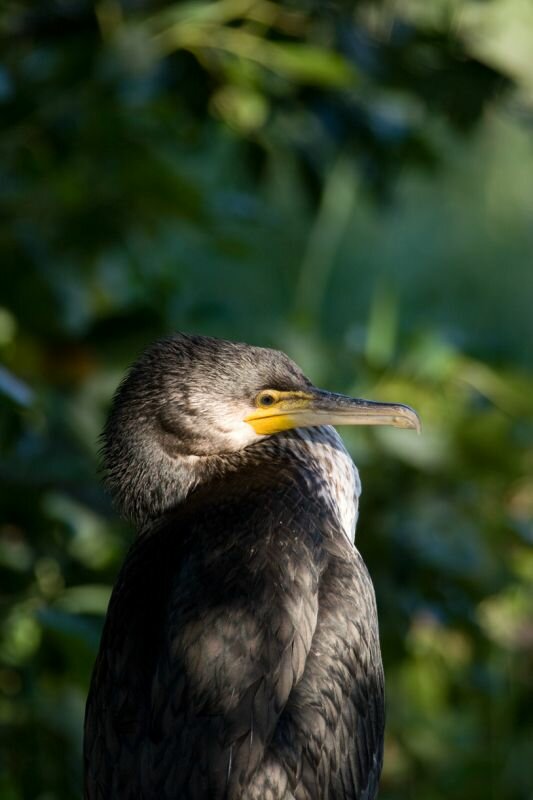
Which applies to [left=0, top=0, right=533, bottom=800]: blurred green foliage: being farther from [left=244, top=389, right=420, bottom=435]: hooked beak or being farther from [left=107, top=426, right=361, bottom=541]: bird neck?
[left=244, top=389, right=420, bottom=435]: hooked beak

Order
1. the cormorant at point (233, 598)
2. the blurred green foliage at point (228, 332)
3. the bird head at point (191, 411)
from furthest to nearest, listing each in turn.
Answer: the blurred green foliage at point (228, 332), the bird head at point (191, 411), the cormorant at point (233, 598)

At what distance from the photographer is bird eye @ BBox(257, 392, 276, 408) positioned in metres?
2.83

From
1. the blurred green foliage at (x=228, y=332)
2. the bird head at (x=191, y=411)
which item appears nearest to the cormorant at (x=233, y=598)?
the bird head at (x=191, y=411)

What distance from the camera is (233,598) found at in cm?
244

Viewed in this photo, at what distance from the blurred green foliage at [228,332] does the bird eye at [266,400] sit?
2.20ft

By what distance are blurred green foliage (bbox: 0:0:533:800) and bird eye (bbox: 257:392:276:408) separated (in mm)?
671

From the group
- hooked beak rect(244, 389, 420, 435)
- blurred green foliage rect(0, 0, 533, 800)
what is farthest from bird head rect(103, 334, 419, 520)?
blurred green foliage rect(0, 0, 533, 800)

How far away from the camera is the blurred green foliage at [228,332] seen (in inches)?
151

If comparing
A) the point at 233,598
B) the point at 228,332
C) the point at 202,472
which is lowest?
→ the point at 233,598

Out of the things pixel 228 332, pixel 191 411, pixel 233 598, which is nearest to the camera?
pixel 233 598

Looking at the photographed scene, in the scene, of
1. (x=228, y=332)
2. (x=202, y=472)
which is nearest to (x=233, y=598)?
(x=202, y=472)

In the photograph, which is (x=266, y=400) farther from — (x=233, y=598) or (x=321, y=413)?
(x=233, y=598)

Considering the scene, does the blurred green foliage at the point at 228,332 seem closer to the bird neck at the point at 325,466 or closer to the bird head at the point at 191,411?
the bird head at the point at 191,411

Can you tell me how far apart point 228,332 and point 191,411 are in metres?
1.67
